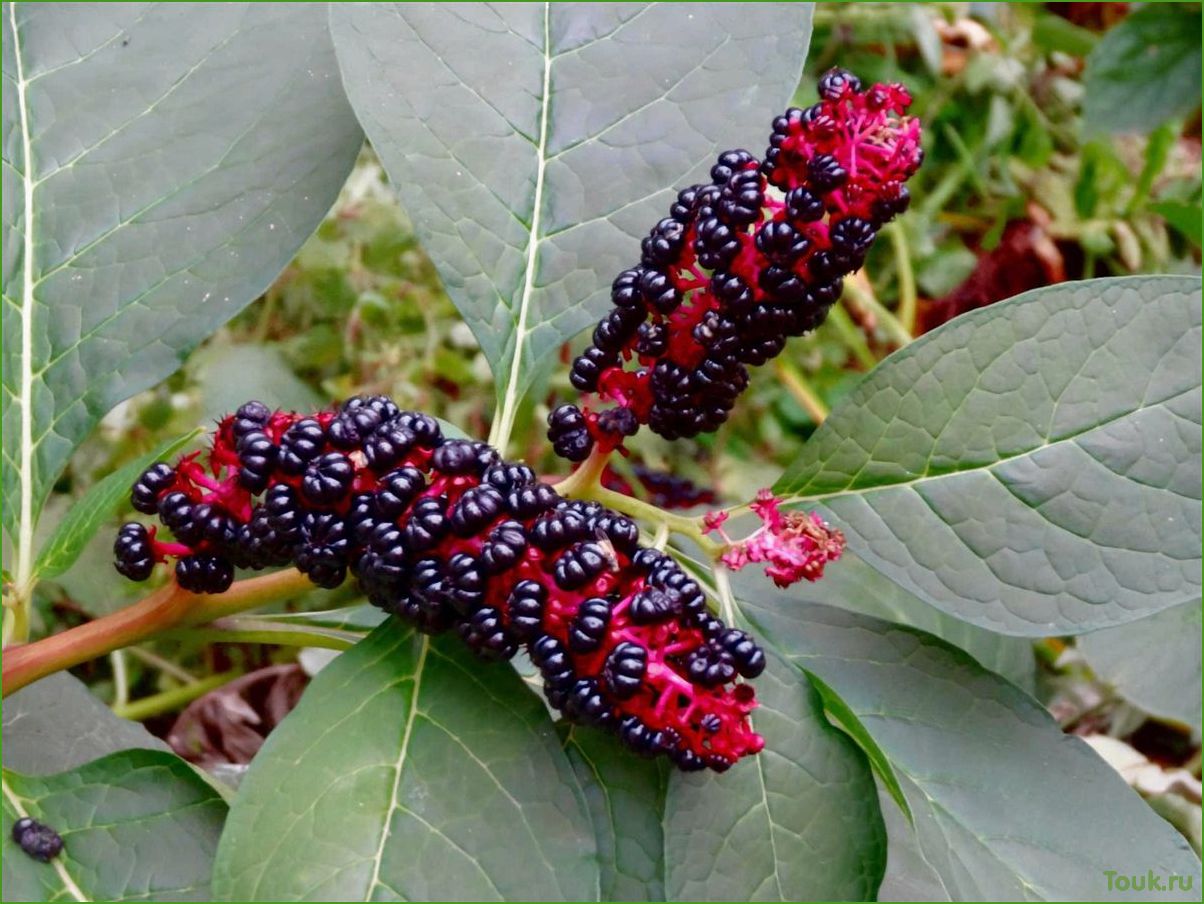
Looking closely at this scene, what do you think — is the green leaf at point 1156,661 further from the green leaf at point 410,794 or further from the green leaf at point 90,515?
the green leaf at point 90,515

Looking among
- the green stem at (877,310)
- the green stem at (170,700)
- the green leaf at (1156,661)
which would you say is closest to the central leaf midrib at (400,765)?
the green stem at (170,700)

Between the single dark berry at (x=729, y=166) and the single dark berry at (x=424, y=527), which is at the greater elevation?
the single dark berry at (x=729, y=166)

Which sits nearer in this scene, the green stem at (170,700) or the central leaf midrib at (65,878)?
the central leaf midrib at (65,878)

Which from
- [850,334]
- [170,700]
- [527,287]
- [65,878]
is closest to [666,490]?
[850,334]

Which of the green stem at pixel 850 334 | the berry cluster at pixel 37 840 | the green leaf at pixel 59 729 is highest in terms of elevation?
the berry cluster at pixel 37 840

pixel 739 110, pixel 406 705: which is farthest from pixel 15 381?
pixel 739 110

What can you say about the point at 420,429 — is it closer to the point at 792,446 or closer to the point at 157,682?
the point at 157,682

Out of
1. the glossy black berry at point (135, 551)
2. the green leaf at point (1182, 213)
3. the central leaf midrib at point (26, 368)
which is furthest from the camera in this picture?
the green leaf at point (1182, 213)

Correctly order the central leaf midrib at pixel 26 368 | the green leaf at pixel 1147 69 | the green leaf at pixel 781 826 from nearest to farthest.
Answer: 1. the green leaf at pixel 781 826
2. the central leaf midrib at pixel 26 368
3. the green leaf at pixel 1147 69
